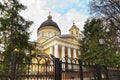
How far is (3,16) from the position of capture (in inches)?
492

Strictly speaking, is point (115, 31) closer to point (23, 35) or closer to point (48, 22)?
point (23, 35)

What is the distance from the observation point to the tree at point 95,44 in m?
16.9

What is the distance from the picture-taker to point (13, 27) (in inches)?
491

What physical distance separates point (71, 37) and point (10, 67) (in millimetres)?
34575

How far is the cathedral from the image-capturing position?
112 ft

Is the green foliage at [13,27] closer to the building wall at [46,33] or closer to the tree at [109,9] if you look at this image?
the tree at [109,9]

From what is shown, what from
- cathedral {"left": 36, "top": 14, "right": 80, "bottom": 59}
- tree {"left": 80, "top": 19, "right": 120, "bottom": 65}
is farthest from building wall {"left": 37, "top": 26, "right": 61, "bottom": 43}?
tree {"left": 80, "top": 19, "right": 120, "bottom": 65}

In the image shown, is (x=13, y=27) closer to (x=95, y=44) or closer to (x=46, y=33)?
(x=95, y=44)

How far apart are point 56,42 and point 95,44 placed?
1574 cm

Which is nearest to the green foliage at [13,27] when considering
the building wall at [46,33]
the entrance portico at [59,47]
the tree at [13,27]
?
the tree at [13,27]

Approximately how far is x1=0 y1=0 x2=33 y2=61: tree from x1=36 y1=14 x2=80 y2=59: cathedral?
20.3 metres

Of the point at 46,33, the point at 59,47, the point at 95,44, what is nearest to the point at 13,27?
the point at 95,44

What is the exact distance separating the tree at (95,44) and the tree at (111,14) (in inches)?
40.2

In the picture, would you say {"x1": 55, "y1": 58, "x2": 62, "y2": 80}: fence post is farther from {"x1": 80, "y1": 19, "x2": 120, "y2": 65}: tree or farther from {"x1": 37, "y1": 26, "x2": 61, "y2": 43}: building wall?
{"x1": 37, "y1": 26, "x2": 61, "y2": 43}: building wall
